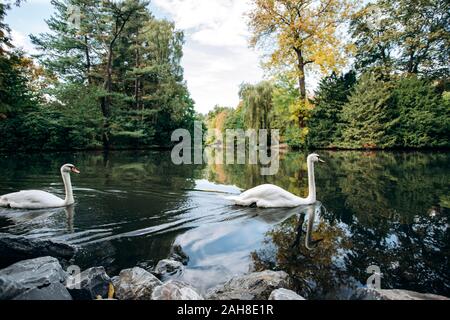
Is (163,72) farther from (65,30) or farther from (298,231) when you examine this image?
(298,231)

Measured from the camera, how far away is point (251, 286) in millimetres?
2449

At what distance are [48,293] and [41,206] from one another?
356cm

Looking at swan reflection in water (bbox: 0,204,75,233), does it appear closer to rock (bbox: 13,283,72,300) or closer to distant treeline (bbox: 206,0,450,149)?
rock (bbox: 13,283,72,300)

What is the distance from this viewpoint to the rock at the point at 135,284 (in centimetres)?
240

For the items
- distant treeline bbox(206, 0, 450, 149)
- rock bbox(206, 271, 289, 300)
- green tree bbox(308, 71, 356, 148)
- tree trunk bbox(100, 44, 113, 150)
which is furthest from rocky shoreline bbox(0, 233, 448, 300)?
green tree bbox(308, 71, 356, 148)

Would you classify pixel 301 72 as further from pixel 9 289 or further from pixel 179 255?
pixel 9 289

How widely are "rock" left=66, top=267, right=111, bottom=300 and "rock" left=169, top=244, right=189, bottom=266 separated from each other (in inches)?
30.7

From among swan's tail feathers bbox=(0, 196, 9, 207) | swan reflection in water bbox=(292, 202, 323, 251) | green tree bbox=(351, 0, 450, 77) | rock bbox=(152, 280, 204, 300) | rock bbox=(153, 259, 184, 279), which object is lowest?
rock bbox=(153, 259, 184, 279)

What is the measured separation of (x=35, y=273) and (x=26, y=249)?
28.2 inches

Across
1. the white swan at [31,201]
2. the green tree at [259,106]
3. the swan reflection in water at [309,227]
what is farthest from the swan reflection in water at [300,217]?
the green tree at [259,106]

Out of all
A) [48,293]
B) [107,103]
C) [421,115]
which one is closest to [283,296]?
[48,293]

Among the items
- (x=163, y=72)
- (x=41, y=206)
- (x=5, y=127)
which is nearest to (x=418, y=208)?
(x=41, y=206)

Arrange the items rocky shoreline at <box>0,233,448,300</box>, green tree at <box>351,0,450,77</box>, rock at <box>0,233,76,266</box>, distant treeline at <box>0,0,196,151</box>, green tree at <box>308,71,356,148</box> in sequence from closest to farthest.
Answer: rocky shoreline at <box>0,233,448,300</box> < rock at <box>0,233,76,266</box> < distant treeline at <box>0,0,196,151</box> < green tree at <box>351,0,450,77</box> < green tree at <box>308,71,356,148</box>

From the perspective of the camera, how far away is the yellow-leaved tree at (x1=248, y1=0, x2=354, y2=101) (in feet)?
67.6
